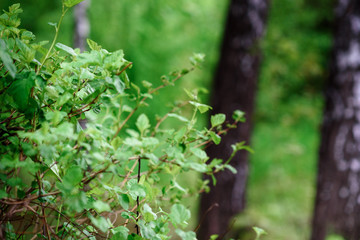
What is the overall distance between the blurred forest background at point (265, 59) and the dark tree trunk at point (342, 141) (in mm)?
2641

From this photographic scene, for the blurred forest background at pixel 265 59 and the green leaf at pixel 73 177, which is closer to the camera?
the green leaf at pixel 73 177

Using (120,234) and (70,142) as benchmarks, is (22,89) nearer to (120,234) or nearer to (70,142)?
(70,142)

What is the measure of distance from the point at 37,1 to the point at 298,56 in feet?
22.2

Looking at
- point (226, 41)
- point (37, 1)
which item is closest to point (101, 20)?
point (37, 1)

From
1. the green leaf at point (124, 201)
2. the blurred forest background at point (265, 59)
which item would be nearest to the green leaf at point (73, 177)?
the green leaf at point (124, 201)

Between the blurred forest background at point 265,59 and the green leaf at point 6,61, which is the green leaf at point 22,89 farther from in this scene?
the blurred forest background at point 265,59

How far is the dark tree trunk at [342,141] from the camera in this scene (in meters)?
4.29

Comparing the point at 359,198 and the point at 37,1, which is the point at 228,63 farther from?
the point at 37,1

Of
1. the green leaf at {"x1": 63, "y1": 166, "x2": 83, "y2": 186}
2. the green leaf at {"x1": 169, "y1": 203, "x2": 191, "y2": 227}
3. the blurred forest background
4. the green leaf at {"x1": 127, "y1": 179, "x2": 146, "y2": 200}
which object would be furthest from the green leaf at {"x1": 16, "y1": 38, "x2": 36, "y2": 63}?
the blurred forest background

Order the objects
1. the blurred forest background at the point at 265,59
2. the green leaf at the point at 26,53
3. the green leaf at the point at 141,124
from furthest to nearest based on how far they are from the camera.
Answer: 1. the blurred forest background at the point at 265,59
2. the green leaf at the point at 141,124
3. the green leaf at the point at 26,53

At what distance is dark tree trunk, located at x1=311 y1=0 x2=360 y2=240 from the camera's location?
429cm

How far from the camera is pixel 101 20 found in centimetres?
828

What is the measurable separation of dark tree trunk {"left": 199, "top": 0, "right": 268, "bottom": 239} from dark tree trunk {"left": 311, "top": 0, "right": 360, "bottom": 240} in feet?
3.71

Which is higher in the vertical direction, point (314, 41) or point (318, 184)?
point (314, 41)
